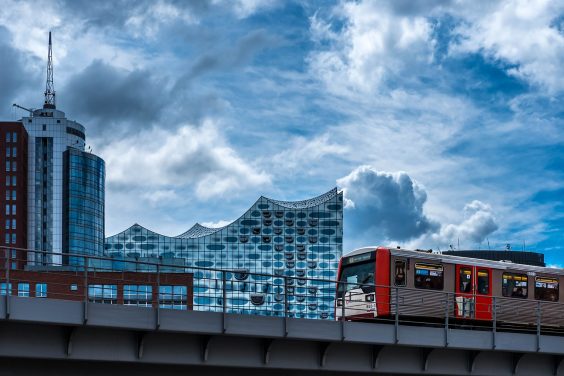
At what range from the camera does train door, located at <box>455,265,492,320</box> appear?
36.3m

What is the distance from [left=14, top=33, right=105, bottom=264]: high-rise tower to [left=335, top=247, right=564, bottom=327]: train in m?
160

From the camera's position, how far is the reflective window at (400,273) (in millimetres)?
35375

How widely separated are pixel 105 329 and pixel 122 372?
60.9 inches

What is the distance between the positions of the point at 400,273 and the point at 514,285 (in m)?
6.07

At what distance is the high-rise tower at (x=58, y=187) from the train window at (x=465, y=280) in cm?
16072

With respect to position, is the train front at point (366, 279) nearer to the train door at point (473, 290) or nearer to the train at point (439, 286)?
the train at point (439, 286)

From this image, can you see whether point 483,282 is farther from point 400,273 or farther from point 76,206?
point 76,206

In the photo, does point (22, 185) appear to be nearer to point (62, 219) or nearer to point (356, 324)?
point (62, 219)

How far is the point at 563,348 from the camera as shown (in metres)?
31.2

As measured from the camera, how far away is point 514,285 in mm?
38406

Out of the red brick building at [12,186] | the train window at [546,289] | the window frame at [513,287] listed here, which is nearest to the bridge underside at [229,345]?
the window frame at [513,287]

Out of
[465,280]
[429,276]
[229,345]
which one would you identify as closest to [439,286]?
[429,276]

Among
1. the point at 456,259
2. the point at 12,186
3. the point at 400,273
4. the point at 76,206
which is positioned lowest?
the point at 400,273

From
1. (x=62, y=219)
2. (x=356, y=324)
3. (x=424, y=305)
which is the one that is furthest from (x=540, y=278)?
(x=62, y=219)
